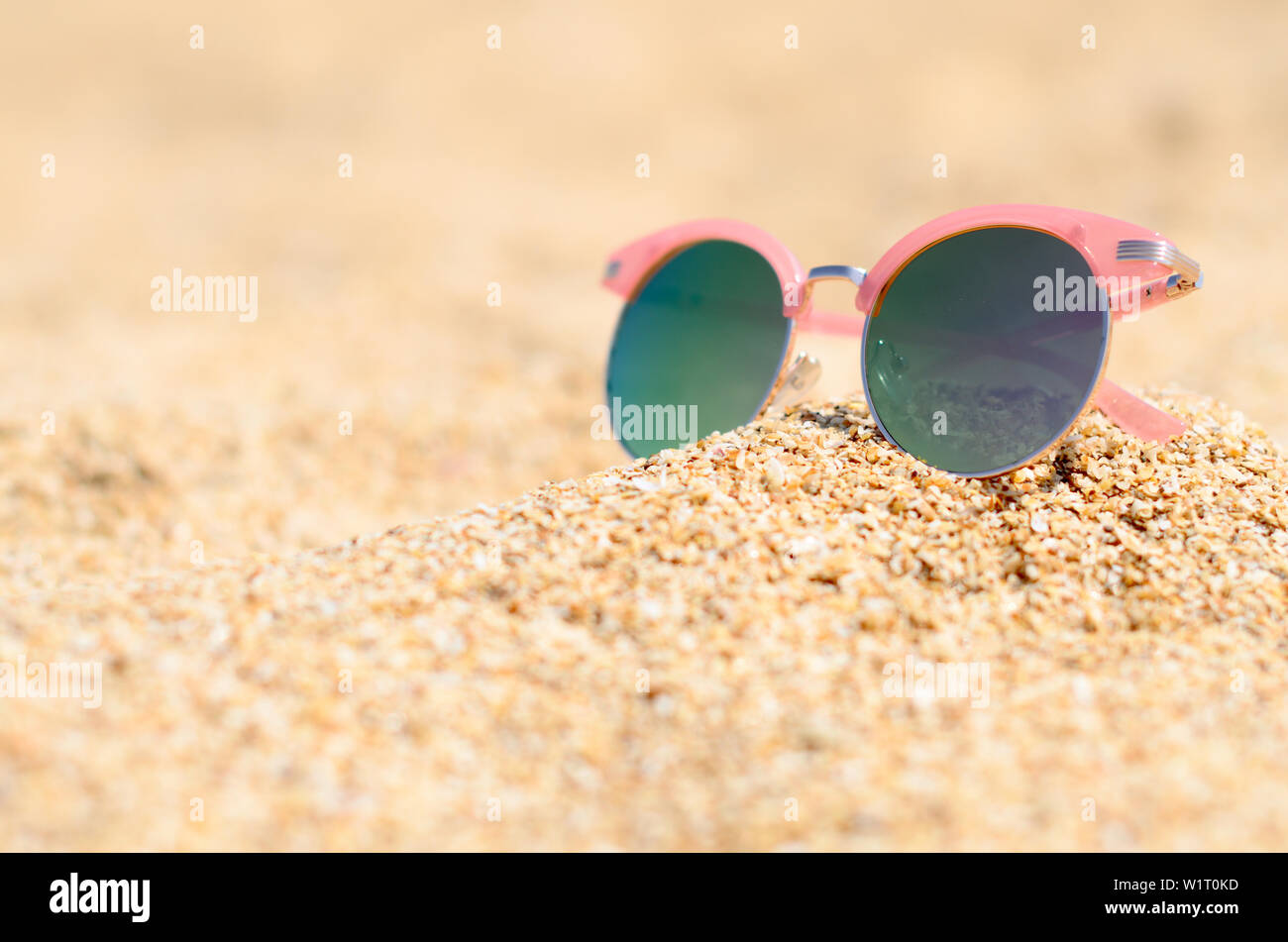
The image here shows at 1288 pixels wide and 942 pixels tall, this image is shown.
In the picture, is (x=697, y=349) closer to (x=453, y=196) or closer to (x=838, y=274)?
(x=838, y=274)

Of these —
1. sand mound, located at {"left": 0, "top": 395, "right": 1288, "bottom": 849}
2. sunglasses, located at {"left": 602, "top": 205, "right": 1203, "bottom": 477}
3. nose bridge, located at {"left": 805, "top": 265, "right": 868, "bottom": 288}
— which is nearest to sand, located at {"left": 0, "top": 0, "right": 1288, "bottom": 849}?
sand mound, located at {"left": 0, "top": 395, "right": 1288, "bottom": 849}

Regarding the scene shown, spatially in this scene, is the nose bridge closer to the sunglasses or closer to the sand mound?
the sunglasses

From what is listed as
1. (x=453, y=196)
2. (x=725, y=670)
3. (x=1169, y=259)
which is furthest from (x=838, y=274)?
(x=453, y=196)

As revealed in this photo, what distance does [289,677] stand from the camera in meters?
1.73

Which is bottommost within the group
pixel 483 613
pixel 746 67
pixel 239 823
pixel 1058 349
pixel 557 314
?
pixel 239 823

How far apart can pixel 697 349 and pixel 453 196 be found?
5944 millimetres

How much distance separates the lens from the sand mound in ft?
4.83

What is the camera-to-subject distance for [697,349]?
9.99 ft

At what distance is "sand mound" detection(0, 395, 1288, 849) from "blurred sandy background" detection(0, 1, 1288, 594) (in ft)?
4.96

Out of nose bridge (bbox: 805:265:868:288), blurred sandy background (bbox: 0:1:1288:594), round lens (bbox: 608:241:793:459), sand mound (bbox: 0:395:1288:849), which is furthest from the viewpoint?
blurred sandy background (bbox: 0:1:1288:594)

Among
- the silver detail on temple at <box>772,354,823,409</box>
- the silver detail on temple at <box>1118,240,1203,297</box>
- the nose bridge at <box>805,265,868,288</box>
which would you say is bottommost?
the silver detail on temple at <box>772,354,823,409</box>

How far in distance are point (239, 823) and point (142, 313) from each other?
5.59 meters

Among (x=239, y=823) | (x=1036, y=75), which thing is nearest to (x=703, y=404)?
(x=239, y=823)

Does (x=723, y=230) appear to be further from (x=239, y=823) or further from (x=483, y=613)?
(x=239, y=823)
